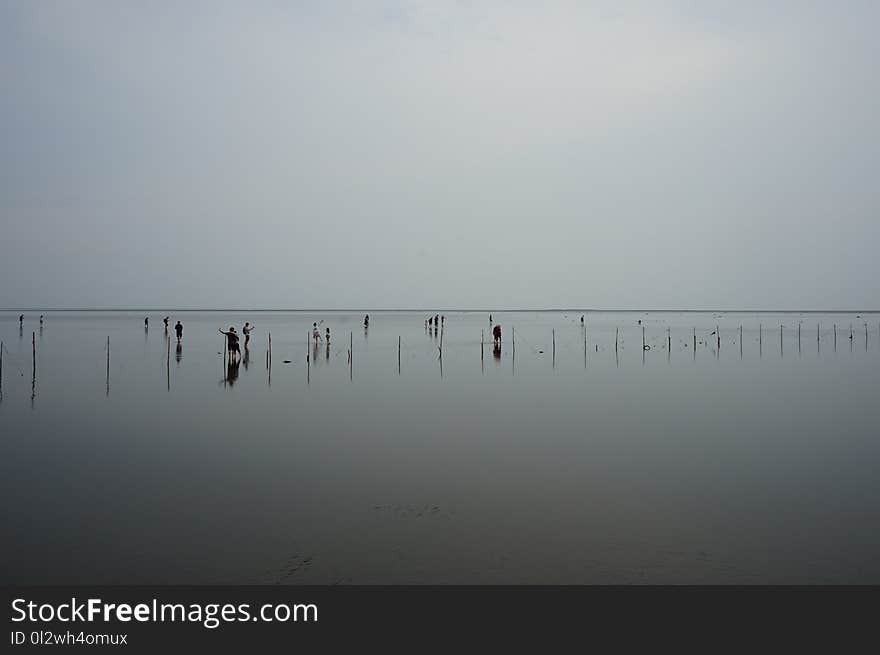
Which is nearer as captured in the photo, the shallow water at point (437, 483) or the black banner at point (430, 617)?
the black banner at point (430, 617)

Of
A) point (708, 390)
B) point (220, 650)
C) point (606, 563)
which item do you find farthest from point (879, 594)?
point (708, 390)

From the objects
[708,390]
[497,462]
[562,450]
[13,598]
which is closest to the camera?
[13,598]

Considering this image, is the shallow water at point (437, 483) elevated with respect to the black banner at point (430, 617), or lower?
elevated

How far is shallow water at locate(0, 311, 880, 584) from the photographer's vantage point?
861cm

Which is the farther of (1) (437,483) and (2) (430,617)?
(1) (437,483)

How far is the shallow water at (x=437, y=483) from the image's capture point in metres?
8.61

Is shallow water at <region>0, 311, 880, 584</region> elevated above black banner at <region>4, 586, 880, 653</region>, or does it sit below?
above

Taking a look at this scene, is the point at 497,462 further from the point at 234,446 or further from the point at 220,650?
the point at 220,650

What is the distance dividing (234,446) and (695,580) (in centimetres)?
1164

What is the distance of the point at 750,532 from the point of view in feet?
32.2

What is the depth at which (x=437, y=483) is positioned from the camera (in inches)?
502

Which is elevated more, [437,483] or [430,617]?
[437,483]

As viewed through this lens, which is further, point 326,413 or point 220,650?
point 326,413

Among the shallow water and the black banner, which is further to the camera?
the shallow water
